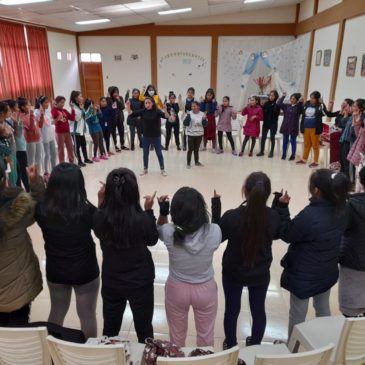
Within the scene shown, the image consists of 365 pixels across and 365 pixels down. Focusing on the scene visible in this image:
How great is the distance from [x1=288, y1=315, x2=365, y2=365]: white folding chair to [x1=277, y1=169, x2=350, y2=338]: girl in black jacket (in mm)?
199

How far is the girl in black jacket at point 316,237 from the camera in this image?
1813 millimetres

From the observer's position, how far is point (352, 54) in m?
6.94

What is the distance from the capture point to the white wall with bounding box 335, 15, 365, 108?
654 cm

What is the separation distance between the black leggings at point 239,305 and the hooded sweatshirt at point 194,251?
0.82 feet

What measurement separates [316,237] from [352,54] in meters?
6.50

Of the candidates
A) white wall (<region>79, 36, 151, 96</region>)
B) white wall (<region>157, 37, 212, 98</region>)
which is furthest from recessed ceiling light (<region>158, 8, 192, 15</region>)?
white wall (<region>79, 36, 151, 96</region>)

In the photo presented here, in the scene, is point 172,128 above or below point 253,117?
below

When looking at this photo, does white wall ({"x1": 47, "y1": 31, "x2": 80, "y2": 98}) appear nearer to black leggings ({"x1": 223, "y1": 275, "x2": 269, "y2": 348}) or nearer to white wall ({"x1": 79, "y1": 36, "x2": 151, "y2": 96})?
white wall ({"x1": 79, "y1": 36, "x2": 151, "y2": 96})

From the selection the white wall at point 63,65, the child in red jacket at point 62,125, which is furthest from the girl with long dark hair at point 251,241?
the white wall at point 63,65

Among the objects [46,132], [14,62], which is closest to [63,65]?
[14,62]

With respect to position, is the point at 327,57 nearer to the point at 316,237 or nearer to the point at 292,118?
the point at 292,118

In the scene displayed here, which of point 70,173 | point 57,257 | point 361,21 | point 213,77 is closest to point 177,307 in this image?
point 57,257

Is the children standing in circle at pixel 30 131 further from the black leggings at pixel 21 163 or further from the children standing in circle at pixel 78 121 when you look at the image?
the children standing in circle at pixel 78 121

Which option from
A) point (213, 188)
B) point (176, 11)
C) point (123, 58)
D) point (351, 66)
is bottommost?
point (213, 188)
